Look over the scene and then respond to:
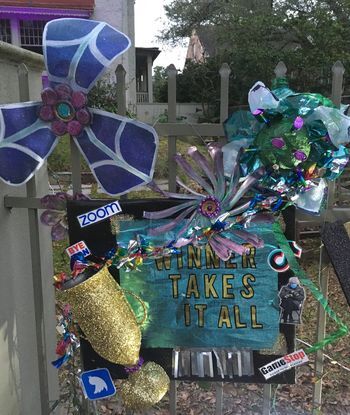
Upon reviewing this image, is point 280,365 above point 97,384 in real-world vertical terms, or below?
above

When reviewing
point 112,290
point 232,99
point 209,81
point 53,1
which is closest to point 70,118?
point 112,290

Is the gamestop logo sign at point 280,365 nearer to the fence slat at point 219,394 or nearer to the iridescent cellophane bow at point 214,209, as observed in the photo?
the fence slat at point 219,394

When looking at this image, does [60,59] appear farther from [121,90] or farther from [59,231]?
[59,231]

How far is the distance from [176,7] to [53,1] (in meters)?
10.2

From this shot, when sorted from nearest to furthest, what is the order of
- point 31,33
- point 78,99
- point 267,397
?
point 78,99 < point 267,397 < point 31,33

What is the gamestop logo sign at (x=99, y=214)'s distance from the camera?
1664 mm

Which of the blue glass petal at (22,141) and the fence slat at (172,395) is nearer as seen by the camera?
the blue glass petal at (22,141)

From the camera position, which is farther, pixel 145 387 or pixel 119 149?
pixel 145 387

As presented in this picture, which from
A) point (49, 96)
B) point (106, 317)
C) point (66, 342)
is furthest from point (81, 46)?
point (66, 342)

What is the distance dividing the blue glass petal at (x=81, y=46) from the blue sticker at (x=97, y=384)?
114 cm

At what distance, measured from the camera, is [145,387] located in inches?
68.7

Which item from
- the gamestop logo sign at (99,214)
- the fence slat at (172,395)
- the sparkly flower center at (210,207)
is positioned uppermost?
the sparkly flower center at (210,207)

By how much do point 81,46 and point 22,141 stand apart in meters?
0.39

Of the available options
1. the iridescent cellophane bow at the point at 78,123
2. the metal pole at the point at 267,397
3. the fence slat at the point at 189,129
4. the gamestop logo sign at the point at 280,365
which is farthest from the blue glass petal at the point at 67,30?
the metal pole at the point at 267,397
